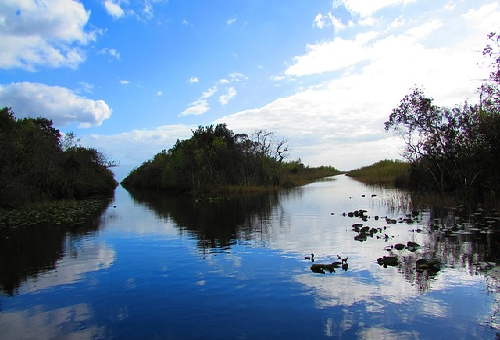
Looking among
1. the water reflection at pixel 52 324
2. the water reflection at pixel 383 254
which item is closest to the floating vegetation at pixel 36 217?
the water reflection at pixel 383 254

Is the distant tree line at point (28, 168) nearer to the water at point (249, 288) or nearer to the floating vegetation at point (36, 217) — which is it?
the floating vegetation at point (36, 217)

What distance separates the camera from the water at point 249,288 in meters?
7.50

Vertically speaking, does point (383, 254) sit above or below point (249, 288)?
above

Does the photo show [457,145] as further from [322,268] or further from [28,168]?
[28,168]

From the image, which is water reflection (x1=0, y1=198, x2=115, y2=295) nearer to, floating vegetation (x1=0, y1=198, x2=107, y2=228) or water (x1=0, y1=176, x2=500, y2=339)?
water (x1=0, y1=176, x2=500, y2=339)

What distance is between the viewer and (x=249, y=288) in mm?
10062

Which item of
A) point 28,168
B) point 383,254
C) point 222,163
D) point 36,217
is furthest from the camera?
point 222,163

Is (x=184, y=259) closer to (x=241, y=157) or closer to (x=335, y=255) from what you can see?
(x=335, y=255)

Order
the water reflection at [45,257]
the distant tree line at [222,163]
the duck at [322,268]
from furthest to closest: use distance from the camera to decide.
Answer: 1. the distant tree line at [222,163]
2. the water reflection at [45,257]
3. the duck at [322,268]

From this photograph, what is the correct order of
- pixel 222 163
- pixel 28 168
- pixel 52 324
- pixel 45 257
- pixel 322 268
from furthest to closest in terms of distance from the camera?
pixel 222 163, pixel 28 168, pixel 45 257, pixel 322 268, pixel 52 324

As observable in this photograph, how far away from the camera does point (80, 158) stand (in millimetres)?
54875

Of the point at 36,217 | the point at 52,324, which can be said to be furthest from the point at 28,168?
the point at 52,324

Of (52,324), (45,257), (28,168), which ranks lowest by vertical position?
(52,324)

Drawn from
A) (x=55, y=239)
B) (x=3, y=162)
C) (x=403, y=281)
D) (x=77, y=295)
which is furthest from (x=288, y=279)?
(x=3, y=162)
